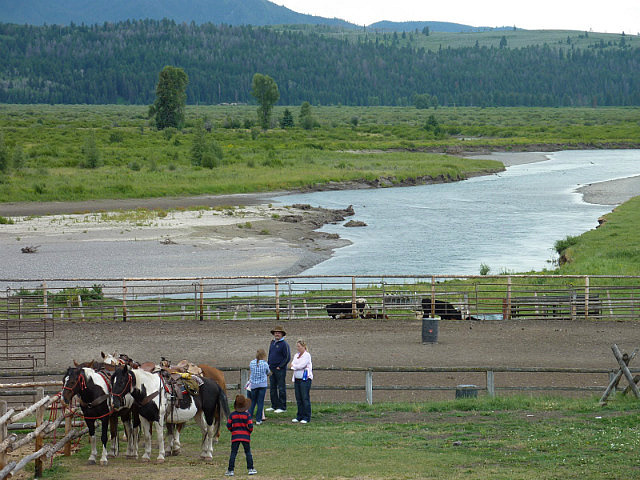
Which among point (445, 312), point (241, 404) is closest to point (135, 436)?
point (241, 404)

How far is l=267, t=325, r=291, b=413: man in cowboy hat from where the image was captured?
1497 centimetres

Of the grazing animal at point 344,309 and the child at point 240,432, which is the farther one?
the grazing animal at point 344,309

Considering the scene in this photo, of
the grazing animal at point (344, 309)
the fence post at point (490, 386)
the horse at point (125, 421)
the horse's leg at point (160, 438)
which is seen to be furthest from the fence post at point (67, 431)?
the grazing animal at point (344, 309)

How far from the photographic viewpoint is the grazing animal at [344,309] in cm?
2553

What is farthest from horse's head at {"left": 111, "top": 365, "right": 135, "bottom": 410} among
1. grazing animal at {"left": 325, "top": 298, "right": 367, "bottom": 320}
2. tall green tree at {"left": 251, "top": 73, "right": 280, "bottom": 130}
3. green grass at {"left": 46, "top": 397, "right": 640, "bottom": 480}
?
tall green tree at {"left": 251, "top": 73, "right": 280, "bottom": 130}

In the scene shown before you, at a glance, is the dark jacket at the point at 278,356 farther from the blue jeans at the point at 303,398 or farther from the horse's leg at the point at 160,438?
Result: the horse's leg at the point at 160,438

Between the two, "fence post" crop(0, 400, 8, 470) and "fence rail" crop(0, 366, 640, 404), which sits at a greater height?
"fence post" crop(0, 400, 8, 470)

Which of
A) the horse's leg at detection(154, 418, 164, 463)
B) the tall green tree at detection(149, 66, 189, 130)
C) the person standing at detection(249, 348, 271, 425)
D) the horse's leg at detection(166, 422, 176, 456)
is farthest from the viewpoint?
the tall green tree at detection(149, 66, 189, 130)

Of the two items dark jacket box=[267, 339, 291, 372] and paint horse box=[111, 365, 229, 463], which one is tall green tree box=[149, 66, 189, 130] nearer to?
dark jacket box=[267, 339, 291, 372]

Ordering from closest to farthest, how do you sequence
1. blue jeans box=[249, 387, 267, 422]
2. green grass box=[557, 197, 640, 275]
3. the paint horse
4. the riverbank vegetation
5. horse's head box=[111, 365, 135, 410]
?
horse's head box=[111, 365, 135, 410] < the paint horse < blue jeans box=[249, 387, 267, 422] < green grass box=[557, 197, 640, 275] < the riverbank vegetation

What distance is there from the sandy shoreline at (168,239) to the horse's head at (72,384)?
2508 cm

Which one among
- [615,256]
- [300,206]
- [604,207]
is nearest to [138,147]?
[300,206]

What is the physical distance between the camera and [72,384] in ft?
35.7

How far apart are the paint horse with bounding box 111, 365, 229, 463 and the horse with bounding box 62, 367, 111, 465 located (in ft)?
0.63
